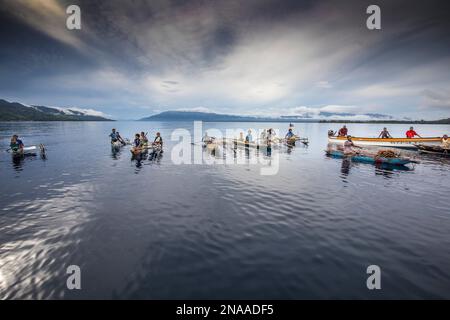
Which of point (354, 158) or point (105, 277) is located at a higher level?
point (354, 158)

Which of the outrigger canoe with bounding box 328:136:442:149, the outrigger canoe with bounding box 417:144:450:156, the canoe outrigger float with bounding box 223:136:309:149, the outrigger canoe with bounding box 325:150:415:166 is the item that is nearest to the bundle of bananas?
the outrigger canoe with bounding box 325:150:415:166

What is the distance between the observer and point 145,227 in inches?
507

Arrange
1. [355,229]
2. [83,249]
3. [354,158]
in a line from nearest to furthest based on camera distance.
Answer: [83,249] → [355,229] → [354,158]

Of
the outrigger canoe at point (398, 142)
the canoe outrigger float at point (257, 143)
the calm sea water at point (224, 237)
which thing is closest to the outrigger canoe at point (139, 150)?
the calm sea water at point (224, 237)

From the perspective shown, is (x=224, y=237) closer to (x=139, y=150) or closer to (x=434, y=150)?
(x=139, y=150)

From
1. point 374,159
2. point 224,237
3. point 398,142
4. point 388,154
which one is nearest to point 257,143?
point 374,159

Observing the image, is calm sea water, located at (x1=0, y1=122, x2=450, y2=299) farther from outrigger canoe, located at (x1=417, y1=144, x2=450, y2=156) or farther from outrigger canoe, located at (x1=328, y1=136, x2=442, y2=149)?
outrigger canoe, located at (x1=328, y1=136, x2=442, y2=149)

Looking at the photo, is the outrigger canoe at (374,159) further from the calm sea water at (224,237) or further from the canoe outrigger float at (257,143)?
the canoe outrigger float at (257,143)

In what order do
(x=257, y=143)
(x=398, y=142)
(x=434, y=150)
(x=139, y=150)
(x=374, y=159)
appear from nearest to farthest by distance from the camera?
(x=374, y=159) < (x=139, y=150) < (x=434, y=150) < (x=257, y=143) < (x=398, y=142)

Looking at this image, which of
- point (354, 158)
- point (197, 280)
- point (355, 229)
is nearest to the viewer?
point (197, 280)

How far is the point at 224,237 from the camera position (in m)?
11.9

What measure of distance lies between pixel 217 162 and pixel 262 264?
24468 millimetres
